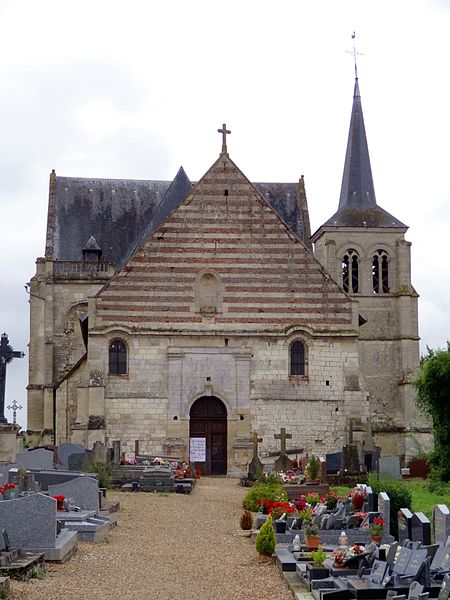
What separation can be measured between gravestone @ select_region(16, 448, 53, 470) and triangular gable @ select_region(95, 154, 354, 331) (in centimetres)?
793

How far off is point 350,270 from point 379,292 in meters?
1.60

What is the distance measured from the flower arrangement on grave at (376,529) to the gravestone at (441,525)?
175 centimetres

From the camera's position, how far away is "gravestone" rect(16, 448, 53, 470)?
76.7 ft

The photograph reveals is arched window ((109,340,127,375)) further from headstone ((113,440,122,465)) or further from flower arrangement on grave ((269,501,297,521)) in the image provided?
flower arrangement on grave ((269,501,297,521))

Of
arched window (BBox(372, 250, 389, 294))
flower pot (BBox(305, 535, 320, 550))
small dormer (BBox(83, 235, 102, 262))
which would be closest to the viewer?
flower pot (BBox(305, 535, 320, 550))

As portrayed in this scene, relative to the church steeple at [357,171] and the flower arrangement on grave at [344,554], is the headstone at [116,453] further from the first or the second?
the church steeple at [357,171]

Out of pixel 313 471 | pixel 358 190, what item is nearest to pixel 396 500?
pixel 313 471

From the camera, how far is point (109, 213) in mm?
44438

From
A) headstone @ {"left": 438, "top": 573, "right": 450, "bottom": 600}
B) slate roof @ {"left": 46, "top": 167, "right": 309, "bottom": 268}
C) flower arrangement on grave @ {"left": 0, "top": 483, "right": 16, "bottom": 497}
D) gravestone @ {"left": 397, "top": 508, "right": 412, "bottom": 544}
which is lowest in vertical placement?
headstone @ {"left": 438, "top": 573, "right": 450, "bottom": 600}

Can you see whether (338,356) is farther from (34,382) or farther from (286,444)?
(34,382)

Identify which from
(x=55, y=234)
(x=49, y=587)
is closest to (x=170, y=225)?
(x=55, y=234)

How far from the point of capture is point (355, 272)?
43188 mm

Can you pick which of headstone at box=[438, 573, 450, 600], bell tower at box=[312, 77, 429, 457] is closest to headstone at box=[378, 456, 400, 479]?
bell tower at box=[312, 77, 429, 457]

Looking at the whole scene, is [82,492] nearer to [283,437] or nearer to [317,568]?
[317,568]
